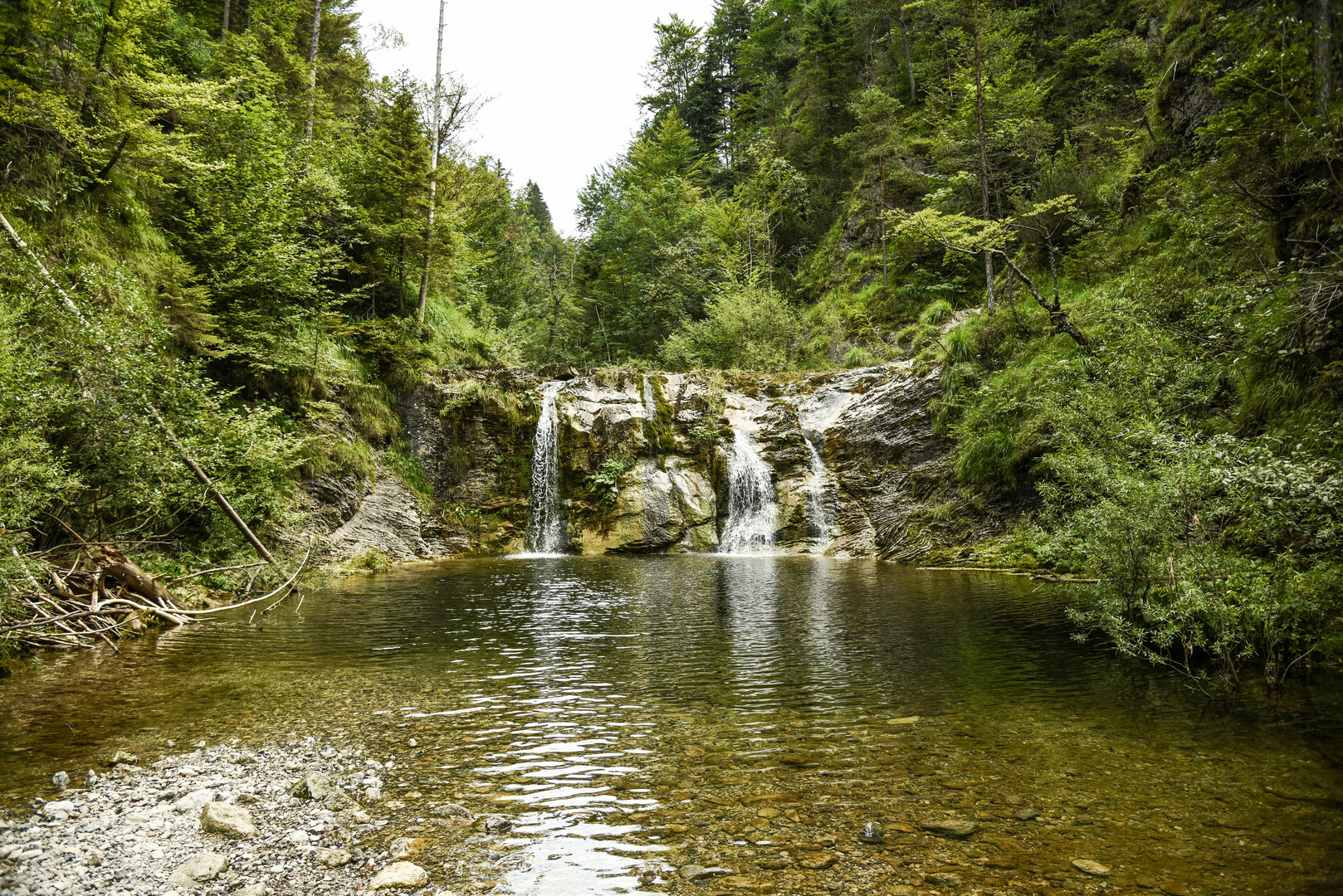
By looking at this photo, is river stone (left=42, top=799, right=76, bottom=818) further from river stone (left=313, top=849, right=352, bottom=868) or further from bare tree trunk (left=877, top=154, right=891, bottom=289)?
bare tree trunk (left=877, top=154, right=891, bottom=289)

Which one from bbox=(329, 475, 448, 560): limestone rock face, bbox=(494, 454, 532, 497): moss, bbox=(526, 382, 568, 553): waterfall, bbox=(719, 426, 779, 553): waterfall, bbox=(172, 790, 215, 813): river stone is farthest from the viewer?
bbox=(494, 454, 532, 497): moss

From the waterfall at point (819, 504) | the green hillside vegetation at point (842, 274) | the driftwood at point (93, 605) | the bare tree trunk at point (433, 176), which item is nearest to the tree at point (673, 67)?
the green hillside vegetation at point (842, 274)

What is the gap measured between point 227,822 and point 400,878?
4.19ft

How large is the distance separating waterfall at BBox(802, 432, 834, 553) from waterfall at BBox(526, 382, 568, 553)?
916cm

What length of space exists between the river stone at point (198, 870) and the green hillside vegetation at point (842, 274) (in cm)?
572

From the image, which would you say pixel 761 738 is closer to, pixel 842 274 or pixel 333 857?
pixel 333 857

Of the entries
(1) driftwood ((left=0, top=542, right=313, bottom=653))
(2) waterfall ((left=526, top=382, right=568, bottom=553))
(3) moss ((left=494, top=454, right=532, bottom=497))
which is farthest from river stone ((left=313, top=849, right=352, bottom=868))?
(3) moss ((left=494, top=454, right=532, bottom=497))

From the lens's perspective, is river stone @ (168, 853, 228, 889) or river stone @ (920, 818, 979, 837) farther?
river stone @ (920, 818, 979, 837)

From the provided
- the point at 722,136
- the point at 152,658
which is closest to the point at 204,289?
the point at 152,658

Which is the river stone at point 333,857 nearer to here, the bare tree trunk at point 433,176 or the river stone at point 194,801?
the river stone at point 194,801

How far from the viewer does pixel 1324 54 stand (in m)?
6.97

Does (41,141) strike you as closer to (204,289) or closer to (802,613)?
(204,289)

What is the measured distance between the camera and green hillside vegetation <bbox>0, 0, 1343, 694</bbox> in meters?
Result: 6.82

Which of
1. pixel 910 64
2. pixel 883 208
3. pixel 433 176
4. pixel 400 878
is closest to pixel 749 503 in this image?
pixel 433 176
